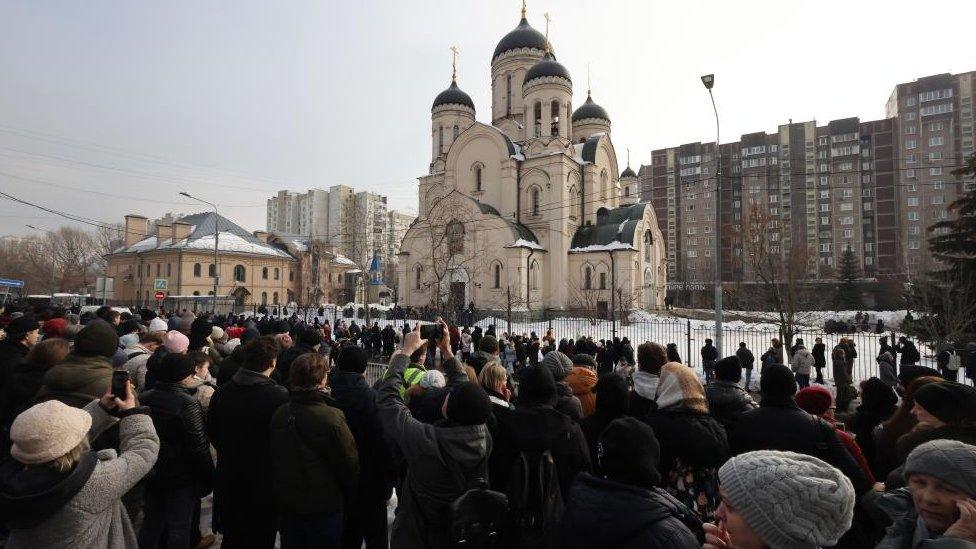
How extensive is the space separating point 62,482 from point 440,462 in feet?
5.87

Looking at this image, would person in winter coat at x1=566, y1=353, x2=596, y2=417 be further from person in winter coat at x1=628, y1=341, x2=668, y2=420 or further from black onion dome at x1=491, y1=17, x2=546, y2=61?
black onion dome at x1=491, y1=17, x2=546, y2=61

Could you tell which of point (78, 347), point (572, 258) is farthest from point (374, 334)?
point (572, 258)

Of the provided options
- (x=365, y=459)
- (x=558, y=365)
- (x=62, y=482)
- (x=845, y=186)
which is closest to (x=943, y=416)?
(x=558, y=365)

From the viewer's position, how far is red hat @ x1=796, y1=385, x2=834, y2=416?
12.4 ft

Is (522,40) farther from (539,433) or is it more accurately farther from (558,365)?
(539,433)

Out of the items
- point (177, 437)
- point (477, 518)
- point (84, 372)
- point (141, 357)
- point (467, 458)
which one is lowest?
point (477, 518)

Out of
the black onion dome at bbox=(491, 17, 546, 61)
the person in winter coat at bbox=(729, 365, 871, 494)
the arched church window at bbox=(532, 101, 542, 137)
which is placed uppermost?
the black onion dome at bbox=(491, 17, 546, 61)

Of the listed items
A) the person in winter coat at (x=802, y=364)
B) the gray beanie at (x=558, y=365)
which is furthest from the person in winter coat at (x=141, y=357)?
the person in winter coat at (x=802, y=364)

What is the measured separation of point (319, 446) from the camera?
10.8ft

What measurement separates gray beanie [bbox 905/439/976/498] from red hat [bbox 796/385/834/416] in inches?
75.0

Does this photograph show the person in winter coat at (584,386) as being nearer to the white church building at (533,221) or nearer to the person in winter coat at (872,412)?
the person in winter coat at (872,412)

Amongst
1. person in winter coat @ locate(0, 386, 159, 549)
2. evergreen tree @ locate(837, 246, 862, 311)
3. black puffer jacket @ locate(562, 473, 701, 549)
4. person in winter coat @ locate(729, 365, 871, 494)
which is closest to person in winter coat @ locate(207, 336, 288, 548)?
person in winter coat @ locate(0, 386, 159, 549)

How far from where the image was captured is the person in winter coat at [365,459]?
382 centimetres

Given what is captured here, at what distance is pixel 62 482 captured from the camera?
2283mm
